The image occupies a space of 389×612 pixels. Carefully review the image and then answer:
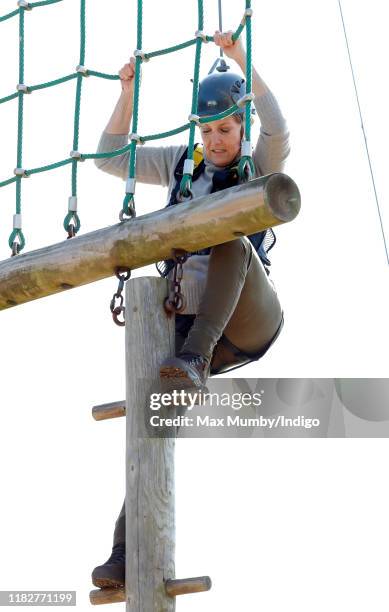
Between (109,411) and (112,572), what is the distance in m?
0.51

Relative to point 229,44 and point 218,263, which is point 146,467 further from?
point 229,44

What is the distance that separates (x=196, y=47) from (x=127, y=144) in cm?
57

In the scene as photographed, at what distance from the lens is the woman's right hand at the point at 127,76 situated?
16.4ft

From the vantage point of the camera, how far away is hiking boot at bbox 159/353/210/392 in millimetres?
4352

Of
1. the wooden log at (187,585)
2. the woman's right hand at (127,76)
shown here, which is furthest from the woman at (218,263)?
the wooden log at (187,585)

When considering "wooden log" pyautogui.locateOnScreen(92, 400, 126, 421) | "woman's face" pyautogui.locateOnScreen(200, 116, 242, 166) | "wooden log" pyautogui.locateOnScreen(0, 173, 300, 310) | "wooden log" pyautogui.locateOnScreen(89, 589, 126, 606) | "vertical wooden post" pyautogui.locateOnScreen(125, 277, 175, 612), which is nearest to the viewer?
"wooden log" pyautogui.locateOnScreen(0, 173, 300, 310)

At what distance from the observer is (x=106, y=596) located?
457 centimetres

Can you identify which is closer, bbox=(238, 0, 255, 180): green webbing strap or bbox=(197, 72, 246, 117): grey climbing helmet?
bbox=(238, 0, 255, 180): green webbing strap

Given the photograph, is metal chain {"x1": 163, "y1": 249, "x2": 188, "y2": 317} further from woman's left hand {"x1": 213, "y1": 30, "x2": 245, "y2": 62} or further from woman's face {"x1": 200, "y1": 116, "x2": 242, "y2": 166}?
woman's left hand {"x1": 213, "y1": 30, "x2": 245, "y2": 62}

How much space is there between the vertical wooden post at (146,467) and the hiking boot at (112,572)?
11 centimetres

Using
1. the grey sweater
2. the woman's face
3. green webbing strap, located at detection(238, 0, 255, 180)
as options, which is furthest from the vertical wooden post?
the woman's face

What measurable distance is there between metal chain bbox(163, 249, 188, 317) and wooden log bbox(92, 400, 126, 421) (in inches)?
13.4

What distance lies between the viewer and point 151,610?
14.3 ft

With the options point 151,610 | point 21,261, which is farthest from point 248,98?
point 151,610
